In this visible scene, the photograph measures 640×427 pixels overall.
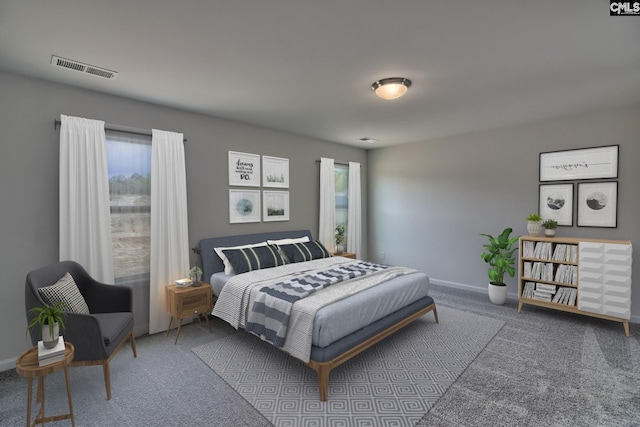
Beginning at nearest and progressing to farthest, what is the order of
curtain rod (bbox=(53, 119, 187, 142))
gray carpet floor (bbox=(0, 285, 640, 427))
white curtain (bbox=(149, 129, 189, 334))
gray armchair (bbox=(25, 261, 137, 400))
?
gray carpet floor (bbox=(0, 285, 640, 427)) < gray armchair (bbox=(25, 261, 137, 400)) < curtain rod (bbox=(53, 119, 187, 142)) < white curtain (bbox=(149, 129, 189, 334))

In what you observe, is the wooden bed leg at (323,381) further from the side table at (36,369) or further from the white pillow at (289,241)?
the white pillow at (289,241)

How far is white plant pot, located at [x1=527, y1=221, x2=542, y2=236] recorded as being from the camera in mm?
4152

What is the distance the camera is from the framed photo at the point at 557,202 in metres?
4.21

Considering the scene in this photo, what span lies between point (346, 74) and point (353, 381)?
2772mm

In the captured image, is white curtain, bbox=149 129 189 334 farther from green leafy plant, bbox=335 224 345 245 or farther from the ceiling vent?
green leafy plant, bbox=335 224 345 245

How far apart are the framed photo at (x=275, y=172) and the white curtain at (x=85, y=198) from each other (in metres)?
2.09

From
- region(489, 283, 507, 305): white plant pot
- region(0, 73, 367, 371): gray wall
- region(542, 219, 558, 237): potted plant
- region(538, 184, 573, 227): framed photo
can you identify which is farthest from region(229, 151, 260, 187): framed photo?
region(538, 184, 573, 227): framed photo

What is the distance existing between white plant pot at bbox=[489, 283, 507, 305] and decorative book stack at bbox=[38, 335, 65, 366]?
196 inches

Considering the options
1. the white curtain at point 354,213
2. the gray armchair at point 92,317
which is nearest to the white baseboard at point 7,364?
the gray armchair at point 92,317

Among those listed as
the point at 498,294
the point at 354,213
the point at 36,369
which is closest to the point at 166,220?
the point at 36,369

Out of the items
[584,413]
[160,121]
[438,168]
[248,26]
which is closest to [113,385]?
[160,121]

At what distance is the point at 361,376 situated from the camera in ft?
8.78

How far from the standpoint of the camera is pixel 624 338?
11.0ft

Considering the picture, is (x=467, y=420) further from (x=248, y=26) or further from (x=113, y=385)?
(x=248, y=26)
